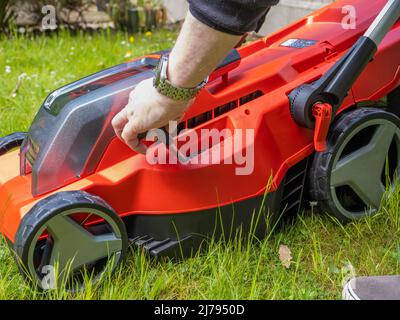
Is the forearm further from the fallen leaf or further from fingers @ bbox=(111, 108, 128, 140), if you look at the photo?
the fallen leaf

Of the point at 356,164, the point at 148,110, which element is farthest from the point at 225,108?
the point at 148,110

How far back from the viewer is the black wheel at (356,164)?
167cm

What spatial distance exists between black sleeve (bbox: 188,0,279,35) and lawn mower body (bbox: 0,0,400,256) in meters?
0.55

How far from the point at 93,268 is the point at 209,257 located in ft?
0.97

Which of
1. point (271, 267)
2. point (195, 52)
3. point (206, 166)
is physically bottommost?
point (271, 267)

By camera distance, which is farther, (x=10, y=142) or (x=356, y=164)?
(x=10, y=142)

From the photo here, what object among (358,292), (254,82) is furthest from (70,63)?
(358,292)

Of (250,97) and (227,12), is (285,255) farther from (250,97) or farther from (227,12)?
(227,12)

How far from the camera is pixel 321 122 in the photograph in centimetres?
156

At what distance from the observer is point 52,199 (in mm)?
1396

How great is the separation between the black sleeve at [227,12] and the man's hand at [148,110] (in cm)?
20

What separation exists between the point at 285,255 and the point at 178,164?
40cm

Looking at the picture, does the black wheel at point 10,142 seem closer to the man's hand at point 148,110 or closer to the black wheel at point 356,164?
the man's hand at point 148,110

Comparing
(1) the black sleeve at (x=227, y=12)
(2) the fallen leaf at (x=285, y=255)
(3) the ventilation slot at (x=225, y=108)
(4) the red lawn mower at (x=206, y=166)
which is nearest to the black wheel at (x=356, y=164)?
(4) the red lawn mower at (x=206, y=166)
